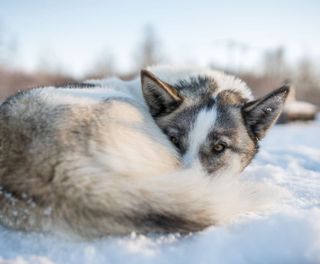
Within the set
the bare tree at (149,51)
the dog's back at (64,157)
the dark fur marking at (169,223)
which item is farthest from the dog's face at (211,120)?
the bare tree at (149,51)

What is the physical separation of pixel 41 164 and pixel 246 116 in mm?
1997

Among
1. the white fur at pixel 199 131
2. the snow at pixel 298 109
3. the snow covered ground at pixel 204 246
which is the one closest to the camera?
the snow covered ground at pixel 204 246

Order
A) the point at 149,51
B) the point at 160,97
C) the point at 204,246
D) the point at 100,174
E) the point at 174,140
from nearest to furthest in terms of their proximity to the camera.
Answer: the point at 204,246 → the point at 100,174 → the point at 174,140 → the point at 160,97 → the point at 149,51

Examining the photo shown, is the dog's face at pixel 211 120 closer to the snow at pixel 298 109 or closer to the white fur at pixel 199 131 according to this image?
the white fur at pixel 199 131

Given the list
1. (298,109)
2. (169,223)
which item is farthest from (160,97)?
(298,109)

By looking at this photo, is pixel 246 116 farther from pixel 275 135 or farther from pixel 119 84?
pixel 275 135

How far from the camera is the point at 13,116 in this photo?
2629 mm

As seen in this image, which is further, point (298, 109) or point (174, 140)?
point (298, 109)

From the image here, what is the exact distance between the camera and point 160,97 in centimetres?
347

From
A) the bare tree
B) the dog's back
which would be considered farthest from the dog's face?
the bare tree

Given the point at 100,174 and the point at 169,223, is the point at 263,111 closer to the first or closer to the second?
the point at 169,223

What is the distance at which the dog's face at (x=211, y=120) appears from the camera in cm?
320

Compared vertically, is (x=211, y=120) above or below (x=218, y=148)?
above

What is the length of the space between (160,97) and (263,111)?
957mm
